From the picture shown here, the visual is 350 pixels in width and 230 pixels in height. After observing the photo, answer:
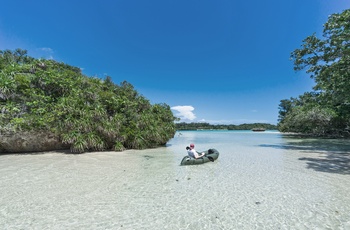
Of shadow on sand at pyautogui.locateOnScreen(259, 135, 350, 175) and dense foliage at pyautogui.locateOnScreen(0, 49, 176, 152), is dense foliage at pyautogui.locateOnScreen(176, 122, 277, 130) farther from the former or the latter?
dense foliage at pyautogui.locateOnScreen(0, 49, 176, 152)

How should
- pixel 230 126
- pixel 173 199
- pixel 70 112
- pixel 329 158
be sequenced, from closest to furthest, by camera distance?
pixel 173 199, pixel 329 158, pixel 70 112, pixel 230 126

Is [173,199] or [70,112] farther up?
[70,112]

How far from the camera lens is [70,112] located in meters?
11.6

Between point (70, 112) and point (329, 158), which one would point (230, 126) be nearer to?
point (329, 158)

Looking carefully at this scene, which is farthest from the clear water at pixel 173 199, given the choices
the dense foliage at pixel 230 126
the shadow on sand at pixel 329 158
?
the dense foliage at pixel 230 126

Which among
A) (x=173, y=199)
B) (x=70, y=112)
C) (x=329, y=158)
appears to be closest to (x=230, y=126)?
(x=329, y=158)

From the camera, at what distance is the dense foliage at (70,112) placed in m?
11.0

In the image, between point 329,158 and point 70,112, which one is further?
point 70,112

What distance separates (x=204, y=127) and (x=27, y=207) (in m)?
94.5

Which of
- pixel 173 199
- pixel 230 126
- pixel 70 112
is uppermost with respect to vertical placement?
pixel 230 126

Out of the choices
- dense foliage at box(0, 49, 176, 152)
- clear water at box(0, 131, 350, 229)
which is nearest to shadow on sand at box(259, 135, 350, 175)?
clear water at box(0, 131, 350, 229)

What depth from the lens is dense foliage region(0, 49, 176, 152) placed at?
11047mm

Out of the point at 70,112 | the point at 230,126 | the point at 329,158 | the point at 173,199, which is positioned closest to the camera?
the point at 173,199

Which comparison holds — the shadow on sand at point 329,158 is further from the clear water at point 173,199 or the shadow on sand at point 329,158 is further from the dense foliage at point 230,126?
the dense foliage at point 230,126
